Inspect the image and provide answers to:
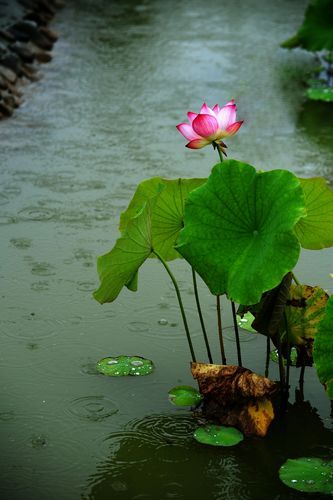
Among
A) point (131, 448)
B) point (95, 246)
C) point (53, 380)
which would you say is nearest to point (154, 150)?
point (95, 246)

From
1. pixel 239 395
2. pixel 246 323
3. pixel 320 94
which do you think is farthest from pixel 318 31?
pixel 239 395

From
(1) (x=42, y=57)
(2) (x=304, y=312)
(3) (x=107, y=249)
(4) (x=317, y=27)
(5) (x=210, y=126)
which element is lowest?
(1) (x=42, y=57)

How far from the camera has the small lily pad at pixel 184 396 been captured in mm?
2219

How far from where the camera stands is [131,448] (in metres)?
2.07

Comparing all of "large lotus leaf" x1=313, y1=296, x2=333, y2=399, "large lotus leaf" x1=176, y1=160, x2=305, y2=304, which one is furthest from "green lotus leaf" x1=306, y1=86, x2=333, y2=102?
"large lotus leaf" x1=313, y1=296, x2=333, y2=399

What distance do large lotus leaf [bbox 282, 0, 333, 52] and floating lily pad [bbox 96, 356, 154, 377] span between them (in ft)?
10.4

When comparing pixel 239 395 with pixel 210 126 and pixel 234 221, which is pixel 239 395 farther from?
pixel 210 126

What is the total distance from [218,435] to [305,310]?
35cm

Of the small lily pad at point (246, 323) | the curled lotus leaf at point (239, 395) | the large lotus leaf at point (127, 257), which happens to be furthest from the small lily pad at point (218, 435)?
the small lily pad at point (246, 323)

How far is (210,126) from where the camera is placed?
204 centimetres

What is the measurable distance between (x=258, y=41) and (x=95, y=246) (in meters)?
3.31

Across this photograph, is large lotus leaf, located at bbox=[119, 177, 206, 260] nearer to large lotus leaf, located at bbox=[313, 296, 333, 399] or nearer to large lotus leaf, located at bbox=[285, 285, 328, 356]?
large lotus leaf, located at bbox=[285, 285, 328, 356]

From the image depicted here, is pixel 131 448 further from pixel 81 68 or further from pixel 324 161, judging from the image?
pixel 81 68

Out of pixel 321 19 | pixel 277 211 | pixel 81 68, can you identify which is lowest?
pixel 81 68
